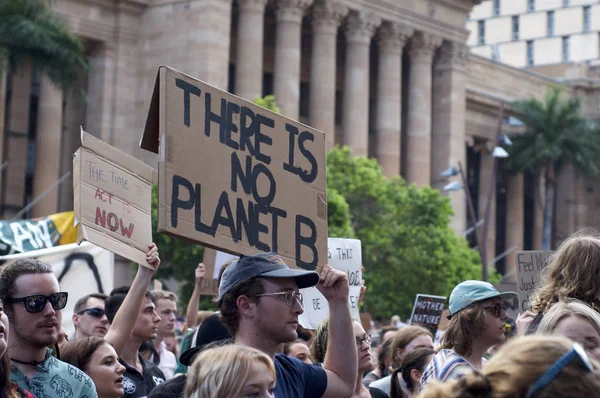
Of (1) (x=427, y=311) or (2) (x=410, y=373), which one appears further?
(1) (x=427, y=311)

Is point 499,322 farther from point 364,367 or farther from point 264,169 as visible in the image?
point 264,169

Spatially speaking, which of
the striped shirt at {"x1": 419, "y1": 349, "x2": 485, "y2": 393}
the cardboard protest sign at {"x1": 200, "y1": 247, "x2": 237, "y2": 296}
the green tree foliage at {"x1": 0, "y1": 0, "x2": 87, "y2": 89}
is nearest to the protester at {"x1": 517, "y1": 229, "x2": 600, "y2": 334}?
the striped shirt at {"x1": 419, "y1": 349, "x2": 485, "y2": 393}

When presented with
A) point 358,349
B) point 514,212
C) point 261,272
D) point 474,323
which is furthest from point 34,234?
point 514,212

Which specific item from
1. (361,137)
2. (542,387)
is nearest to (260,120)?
(542,387)

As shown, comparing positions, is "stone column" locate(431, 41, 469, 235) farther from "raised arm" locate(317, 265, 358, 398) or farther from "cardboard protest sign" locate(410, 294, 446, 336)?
"raised arm" locate(317, 265, 358, 398)

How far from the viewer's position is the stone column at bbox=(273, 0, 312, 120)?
1983 inches

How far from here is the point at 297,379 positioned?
6.02 meters

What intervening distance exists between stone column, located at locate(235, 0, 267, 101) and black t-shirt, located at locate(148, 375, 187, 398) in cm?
4278

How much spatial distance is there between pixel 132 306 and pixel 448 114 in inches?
2090

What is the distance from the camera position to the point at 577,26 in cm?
8981

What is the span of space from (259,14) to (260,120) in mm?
43520

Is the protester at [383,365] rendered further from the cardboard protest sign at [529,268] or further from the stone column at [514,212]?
the stone column at [514,212]

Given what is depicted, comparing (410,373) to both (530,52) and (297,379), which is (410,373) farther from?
(530,52)

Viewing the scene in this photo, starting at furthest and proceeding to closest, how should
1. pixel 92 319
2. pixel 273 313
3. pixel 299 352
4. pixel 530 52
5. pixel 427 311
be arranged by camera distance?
pixel 530 52
pixel 427 311
pixel 299 352
pixel 92 319
pixel 273 313
